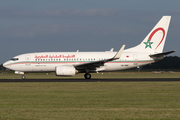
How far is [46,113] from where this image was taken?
9984 mm

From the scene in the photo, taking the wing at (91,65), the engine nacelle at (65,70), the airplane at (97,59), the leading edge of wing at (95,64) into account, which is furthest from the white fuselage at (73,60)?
the engine nacelle at (65,70)

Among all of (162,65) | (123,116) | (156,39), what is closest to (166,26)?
(156,39)

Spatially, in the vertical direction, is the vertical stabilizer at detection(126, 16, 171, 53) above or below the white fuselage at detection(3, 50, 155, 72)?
above

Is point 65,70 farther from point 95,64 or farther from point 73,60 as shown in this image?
point 95,64

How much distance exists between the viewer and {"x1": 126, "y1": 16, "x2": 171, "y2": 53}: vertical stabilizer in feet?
116

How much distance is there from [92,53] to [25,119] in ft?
86.1

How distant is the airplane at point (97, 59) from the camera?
3394cm

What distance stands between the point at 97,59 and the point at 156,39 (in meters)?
8.17

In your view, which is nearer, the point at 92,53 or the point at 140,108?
the point at 140,108

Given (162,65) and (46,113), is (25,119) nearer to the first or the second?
(46,113)

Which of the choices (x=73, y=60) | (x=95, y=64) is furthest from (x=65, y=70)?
(x=95, y=64)

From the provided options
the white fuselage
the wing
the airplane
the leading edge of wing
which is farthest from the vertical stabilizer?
the wing

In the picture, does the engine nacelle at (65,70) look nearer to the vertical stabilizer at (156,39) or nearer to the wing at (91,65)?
the wing at (91,65)

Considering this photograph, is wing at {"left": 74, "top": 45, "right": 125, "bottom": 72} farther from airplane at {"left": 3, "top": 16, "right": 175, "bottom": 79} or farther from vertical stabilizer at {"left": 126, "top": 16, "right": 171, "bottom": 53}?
vertical stabilizer at {"left": 126, "top": 16, "right": 171, "bottom": 53}
